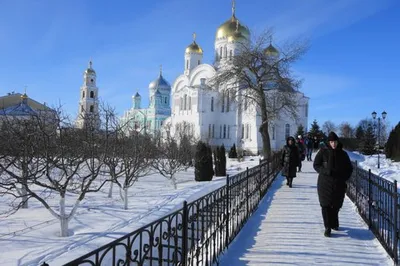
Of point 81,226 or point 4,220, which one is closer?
point 81,226

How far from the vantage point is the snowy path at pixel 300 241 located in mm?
4637

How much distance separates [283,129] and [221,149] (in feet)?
77.4

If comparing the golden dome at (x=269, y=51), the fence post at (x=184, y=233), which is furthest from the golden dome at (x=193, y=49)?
the fence post at (x=184, y=233)

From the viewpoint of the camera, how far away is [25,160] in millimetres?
10984

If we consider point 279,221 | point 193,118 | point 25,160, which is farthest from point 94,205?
point 193,118

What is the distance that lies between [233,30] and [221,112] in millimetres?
10354

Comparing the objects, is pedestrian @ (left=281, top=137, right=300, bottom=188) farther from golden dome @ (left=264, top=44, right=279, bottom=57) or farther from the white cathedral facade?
the white cathedral facade

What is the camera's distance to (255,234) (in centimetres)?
594

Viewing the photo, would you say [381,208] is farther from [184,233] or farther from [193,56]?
[193,56]

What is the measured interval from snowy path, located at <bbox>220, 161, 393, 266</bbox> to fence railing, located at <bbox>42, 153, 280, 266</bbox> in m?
0.24

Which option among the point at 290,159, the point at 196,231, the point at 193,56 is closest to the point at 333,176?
the point at 196,231

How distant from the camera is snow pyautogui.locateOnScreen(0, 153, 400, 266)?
484 cm

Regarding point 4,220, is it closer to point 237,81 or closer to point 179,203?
point 179,203

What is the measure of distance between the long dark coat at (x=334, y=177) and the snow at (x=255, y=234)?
1.99ft
